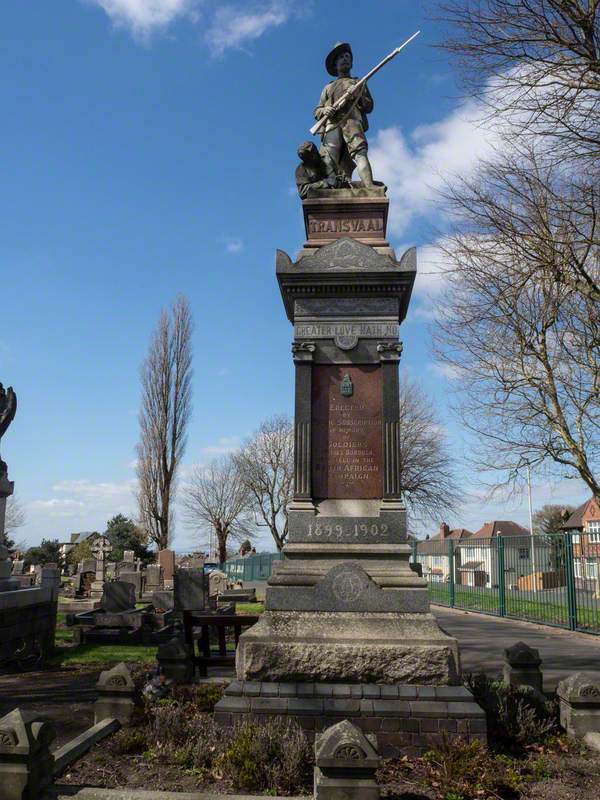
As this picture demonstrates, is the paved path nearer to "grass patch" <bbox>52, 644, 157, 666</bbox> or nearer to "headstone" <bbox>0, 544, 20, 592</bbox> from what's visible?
"grass patch" <bbox>52, 644, 157, 666</bbox>

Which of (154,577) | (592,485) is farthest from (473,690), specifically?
(154,577)

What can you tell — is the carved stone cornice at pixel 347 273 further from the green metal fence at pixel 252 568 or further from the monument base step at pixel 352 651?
the green metal fence at pixel 252 568

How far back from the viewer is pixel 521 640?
45.9ft

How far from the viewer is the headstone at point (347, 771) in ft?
13.9

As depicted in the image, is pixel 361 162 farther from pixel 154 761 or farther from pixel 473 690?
pixel 154 761

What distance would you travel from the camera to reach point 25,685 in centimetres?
951

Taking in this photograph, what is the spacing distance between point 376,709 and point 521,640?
9.22 m

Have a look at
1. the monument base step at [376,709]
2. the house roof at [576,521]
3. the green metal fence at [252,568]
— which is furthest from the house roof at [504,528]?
the monument base step at [376,709]

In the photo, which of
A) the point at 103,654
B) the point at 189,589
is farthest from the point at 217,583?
the point at 103,654

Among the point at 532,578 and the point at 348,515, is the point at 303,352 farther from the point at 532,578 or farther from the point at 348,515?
the point at 532,578

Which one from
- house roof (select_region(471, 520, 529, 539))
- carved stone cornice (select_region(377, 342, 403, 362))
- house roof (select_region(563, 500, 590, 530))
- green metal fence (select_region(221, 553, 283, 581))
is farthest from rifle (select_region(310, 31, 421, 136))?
house roof (select_region(471, 520, 529, 539))

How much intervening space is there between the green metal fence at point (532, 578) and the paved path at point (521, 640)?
0.44 metres

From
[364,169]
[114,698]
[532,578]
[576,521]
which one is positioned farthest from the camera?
[576,521]

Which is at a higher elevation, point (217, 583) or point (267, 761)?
point (267, 761)
